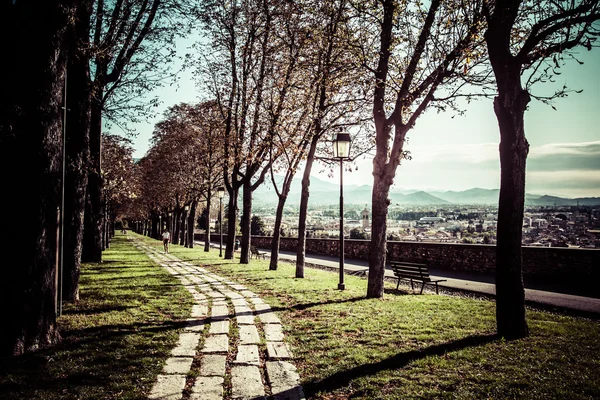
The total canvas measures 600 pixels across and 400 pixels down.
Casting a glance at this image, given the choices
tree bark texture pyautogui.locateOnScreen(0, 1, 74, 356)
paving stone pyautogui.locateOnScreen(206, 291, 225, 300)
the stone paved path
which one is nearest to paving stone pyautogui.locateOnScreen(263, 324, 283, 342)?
the stone paved path

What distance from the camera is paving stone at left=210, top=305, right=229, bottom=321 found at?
7.04m

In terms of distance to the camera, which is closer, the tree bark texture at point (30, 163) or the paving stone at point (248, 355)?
the tree bark texture at point (30, 163)

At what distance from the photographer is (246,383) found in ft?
13.2

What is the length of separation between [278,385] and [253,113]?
1421 centimetres

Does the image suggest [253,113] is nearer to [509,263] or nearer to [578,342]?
[509,263]

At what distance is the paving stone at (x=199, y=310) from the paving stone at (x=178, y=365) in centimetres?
251

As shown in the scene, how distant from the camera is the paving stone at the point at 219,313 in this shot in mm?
7038

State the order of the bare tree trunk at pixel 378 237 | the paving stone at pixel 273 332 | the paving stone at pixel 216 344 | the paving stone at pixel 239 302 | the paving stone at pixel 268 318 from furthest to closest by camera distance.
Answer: the bare tree trunk at pixel 378 237, the paving stone at pixel 239 302, the paving stone at pixel 268 318, the paving stone at pixel 273 332, the paving stone at pixel 216 344

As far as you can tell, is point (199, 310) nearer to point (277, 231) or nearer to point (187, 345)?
point (187, 345)

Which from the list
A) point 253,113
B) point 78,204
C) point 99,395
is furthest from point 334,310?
point 253,113

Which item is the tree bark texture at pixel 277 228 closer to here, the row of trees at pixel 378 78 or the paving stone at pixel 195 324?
the row of trees at pixel 378 78

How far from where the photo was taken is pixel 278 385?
402cm

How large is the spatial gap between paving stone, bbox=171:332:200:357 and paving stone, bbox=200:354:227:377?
278mm

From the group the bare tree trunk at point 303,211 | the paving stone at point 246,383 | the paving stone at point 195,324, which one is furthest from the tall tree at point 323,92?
the paving stone at point 246,383
